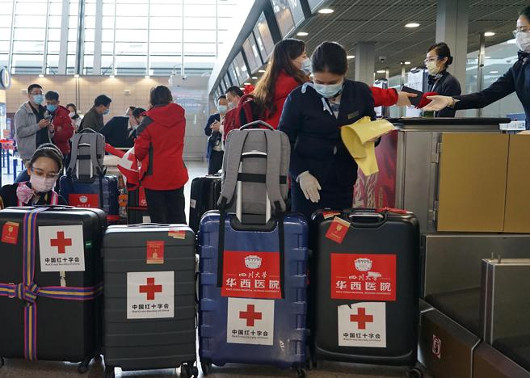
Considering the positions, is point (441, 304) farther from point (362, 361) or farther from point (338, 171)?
point (338, 171)

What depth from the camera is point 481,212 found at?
8.43 feet

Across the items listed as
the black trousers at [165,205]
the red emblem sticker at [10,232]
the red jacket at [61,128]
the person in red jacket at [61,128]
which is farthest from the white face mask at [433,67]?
the red jacket at [61,128]

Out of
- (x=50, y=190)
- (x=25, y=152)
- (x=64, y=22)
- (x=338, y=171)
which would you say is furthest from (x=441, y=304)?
(x=64, y=22)

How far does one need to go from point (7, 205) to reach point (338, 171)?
5.56 feet

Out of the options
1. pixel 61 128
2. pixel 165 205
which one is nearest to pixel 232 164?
pixel 165 205

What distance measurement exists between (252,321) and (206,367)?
0.93 ft

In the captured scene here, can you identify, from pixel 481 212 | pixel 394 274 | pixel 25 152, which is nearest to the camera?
pixel 394 274

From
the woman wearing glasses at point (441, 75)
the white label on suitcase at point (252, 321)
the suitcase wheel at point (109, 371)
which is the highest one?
the woman wearing glasses at point (441, 75)

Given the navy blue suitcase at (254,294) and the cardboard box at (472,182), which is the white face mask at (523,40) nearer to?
the cardboard box at (472,182)

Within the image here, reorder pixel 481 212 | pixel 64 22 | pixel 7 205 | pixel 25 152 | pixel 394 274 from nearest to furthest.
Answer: pixel 394 274 < pixel 481 212 < pixel 7 205 < pixel 25 152 < pixel 64 22

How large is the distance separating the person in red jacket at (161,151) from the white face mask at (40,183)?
132 centimetres

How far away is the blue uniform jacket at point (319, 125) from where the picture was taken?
2635mm

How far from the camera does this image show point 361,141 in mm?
2457

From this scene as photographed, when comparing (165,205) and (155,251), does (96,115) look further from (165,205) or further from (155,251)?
(155,251)
